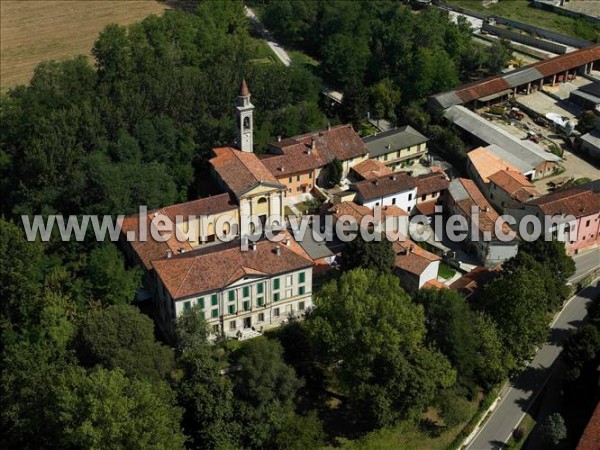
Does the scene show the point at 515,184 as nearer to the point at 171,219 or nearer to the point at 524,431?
the point at 524,431

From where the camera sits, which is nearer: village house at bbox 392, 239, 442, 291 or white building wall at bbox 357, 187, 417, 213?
village house at bbox 392, 239, 442, 291

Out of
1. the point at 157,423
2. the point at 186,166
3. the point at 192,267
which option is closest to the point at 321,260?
the point at 192,267

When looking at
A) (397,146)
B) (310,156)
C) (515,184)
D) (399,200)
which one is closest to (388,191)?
(399,200)

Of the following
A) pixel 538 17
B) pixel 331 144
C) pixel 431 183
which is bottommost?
pixel 431 183

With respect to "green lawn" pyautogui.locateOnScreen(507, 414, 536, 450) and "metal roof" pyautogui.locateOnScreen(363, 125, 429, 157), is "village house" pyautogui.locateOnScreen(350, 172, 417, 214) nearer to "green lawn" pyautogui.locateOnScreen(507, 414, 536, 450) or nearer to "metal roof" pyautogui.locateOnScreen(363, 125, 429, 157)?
Result: "metal roof" pyautogui.locateOnScreen(363, 125, 429, 157)

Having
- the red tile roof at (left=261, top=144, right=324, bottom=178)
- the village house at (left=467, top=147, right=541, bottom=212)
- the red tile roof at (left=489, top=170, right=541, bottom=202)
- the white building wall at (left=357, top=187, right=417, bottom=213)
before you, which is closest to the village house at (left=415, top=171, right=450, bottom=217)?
the white building wall at (left=357, top=187, right=417, bottom=213)

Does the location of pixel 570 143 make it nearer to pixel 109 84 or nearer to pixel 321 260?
pixel 321 260
